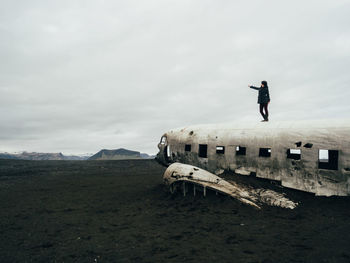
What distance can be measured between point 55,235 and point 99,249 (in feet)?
11.5

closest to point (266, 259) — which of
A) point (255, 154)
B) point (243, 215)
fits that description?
point (243, 215)

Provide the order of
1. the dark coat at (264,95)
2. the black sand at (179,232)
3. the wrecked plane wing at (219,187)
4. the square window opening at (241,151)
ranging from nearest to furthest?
the black sand at (179,232)
the wrecked plane wing at (219,187)
the square window opening at (241,151)
the dark coat at (264,95)

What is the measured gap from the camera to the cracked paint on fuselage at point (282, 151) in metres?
13.5

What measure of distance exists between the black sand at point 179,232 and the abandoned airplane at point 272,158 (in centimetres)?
82

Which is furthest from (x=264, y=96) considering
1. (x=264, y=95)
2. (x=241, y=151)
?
(x=241, y=151)

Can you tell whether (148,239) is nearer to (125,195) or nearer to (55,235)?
(55,235)

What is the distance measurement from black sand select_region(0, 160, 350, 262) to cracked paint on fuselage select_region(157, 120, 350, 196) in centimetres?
116

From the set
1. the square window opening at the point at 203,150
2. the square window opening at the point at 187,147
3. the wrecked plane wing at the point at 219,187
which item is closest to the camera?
the wrecked plane wing at the point at 219,187

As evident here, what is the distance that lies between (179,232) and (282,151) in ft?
28.6

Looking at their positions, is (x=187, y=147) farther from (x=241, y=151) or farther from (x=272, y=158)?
(x=272, y=158)

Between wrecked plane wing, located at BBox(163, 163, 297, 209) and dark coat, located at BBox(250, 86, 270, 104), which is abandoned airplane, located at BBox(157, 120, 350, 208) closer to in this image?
wrecked plane wing, located at BBox(163, 163, 297, 209)

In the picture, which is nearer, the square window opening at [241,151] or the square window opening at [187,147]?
the square window opening at [241,151]

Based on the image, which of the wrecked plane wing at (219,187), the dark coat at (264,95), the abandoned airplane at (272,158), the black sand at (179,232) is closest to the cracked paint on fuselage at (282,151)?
the abandoned airplane at (272,158)

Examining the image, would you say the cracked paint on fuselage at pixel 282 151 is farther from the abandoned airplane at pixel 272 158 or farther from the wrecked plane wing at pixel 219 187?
the wrecked plane wing at pixel 219 187
